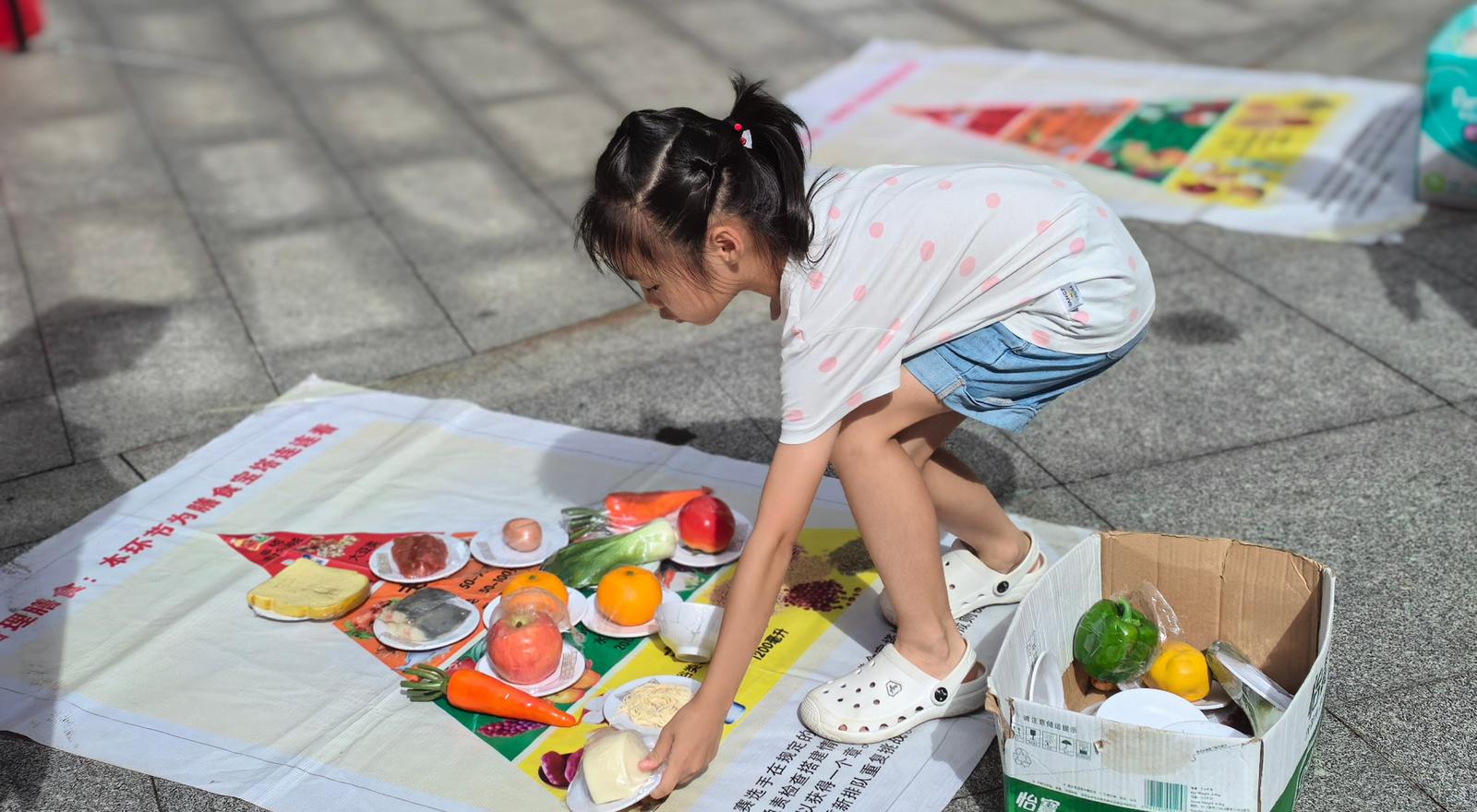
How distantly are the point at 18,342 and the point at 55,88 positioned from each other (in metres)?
2.19

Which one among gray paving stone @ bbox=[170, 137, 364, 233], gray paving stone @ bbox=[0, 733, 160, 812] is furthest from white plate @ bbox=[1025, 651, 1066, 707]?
gray paving stone @ bbox=[170, 137, 364, 233]

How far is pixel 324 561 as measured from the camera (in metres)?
2.61

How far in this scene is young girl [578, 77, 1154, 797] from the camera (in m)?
1.90

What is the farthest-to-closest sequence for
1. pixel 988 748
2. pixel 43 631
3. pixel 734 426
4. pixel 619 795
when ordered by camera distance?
pixel 734 426 → pixel 43 631 → pixel 988 748 → pixel 619 795

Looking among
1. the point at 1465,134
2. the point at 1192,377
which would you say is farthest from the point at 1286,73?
the point at 1192,377

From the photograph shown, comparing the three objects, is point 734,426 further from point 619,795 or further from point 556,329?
point 619,795

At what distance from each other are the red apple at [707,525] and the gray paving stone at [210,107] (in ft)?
9.80

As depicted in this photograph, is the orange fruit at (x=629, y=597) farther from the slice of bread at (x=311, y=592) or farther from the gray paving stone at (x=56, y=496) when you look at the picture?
the gray paving stone at (x=56, y=496)

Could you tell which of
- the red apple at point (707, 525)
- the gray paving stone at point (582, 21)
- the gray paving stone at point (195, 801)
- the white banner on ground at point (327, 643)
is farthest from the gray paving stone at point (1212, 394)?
the gray paving stone at point (582, 21)

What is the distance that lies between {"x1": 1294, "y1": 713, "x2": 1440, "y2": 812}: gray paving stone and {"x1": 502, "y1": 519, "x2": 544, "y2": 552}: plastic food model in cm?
141

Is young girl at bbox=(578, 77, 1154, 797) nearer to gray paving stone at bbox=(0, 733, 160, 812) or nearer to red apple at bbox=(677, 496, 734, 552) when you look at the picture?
red apple at bbox=(677, 496, 734, 552)

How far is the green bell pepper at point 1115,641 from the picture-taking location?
6.73 ft

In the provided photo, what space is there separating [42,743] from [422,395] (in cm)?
127

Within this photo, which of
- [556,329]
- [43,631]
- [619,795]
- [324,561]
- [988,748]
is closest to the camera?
[619,795]
